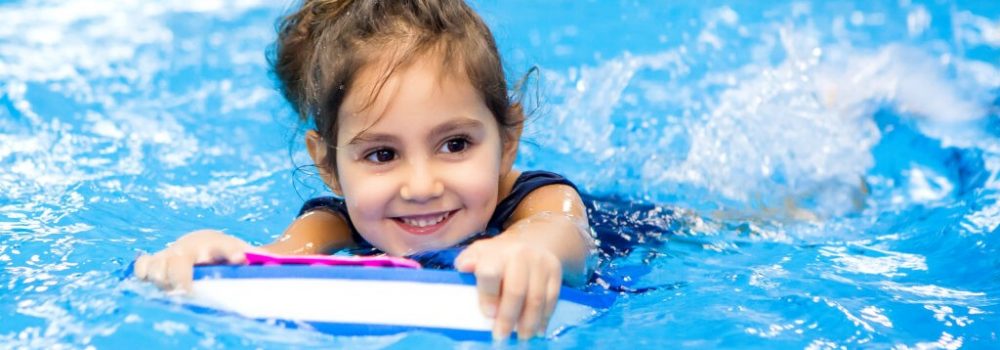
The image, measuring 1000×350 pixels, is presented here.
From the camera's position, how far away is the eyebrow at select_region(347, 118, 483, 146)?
6.95ft

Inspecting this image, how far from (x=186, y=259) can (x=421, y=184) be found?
17.5 inches

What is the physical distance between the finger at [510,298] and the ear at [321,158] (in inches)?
28.8

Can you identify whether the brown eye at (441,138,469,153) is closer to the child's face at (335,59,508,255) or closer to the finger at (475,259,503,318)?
the child's face at (335,59,508,255)

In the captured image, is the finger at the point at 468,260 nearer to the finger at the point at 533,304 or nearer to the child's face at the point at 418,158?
the finger at the point at 533,304

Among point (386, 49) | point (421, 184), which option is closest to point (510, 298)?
point (421, 184)

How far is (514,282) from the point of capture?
5.69 ft

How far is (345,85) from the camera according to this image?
7.29ft

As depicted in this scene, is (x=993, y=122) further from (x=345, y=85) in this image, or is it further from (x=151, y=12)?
(x=151, y=12)

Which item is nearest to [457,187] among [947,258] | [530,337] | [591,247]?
[591,247]

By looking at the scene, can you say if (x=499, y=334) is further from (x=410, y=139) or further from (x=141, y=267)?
(x=141, y=267)

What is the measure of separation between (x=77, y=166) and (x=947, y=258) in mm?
2519

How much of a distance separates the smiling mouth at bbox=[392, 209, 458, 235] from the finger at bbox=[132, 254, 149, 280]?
0.48 meters

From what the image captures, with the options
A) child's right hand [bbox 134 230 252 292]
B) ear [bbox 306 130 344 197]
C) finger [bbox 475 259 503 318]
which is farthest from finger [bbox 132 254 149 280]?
finger [bbox 475 259 503 318]

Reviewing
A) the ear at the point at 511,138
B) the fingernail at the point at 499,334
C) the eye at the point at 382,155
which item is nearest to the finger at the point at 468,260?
the fingernail at the point at 499,334
